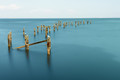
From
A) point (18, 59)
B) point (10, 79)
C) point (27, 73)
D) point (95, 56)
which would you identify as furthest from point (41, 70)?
point (95, 56)

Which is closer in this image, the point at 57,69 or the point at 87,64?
the point at 57,69

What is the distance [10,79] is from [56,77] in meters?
4.80

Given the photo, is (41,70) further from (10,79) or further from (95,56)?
(95,56)

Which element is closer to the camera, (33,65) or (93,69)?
(93,69)

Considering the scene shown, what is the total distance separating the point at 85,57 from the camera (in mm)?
21109

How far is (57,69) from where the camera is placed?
55.7 ft

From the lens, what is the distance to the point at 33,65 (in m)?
18.2

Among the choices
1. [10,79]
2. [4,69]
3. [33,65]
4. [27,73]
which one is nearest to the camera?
[10,79]

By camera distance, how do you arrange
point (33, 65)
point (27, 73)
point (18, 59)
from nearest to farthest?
point (27, 73), point (33, 65), point (18, 59)

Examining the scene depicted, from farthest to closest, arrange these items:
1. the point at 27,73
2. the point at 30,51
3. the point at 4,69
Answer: the point at 30,51
the point at 4,69
the point at 27,73

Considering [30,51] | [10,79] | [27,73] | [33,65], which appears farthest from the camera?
[30,51]

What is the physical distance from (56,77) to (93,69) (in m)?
4.71

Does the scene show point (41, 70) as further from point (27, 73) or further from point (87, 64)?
point (87, 64)

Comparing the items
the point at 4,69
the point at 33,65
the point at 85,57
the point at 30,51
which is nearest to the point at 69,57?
the point at 85,57
